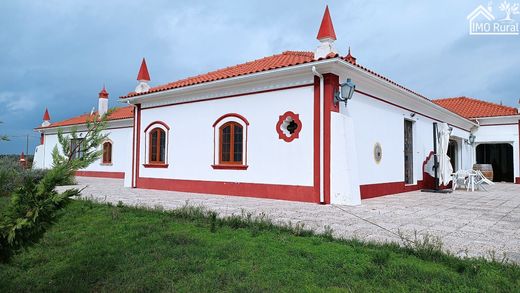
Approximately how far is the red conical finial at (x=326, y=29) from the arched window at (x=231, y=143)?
138 inches

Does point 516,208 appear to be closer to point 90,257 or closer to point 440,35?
point 440,35

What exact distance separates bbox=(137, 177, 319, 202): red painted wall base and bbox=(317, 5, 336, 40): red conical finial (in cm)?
390

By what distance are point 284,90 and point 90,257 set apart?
22.0ft

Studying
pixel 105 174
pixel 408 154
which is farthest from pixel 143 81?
pixel 408 154

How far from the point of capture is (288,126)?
32.0 ft

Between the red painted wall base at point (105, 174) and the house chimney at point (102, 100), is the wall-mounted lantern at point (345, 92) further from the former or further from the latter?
the house chimney at point (102, 100)

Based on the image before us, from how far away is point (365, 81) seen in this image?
33.8 ft

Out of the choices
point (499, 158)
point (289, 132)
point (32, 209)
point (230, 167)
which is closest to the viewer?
point (32, 209)

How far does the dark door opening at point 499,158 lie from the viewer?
2027 cm

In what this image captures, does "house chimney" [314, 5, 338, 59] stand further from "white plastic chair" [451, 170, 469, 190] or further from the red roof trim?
"white plastic chair" [451, 170, 469, 190]

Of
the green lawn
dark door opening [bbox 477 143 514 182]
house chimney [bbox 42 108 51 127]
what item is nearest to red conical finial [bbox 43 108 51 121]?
house chimney [bbox 42 108 51 127]

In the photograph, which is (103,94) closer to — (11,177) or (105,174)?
(105,174)

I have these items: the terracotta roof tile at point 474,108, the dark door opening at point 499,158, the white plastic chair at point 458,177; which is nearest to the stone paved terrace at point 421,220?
the white plastic chair at point 458,177

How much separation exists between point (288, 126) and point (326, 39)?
8.07ft
